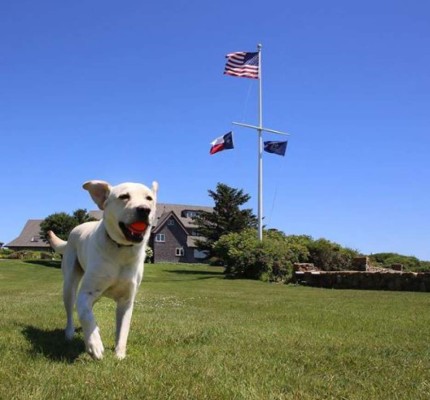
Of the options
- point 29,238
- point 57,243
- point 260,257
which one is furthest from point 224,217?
point 57,243

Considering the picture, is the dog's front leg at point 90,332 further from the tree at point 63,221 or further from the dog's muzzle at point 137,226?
the tree at point 63,221

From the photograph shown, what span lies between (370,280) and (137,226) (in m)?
22.1

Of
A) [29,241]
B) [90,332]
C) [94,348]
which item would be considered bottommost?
[94,348]

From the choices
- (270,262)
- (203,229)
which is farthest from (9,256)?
(270,262)

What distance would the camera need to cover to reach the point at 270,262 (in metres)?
31.0

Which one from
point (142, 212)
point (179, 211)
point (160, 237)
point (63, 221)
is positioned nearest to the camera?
point (142, 212)

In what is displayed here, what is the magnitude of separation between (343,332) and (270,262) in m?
22.9

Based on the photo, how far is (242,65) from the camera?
35.9 meters

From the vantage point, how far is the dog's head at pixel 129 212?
502 centimetres

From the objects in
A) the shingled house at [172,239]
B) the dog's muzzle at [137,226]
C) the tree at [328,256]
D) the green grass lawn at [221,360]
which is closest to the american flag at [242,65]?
the tree at [328,256]

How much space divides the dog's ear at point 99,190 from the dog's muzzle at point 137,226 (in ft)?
1.83

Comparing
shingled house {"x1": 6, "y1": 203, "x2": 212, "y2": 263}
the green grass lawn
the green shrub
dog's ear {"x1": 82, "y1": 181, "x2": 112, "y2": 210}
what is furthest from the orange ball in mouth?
shingled house {"x1": 6, "y1": 203, "x2": 212, "y2": 263}

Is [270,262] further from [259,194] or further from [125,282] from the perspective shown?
[125,282]

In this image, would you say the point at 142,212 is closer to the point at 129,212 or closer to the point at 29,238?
the point at 129,212
